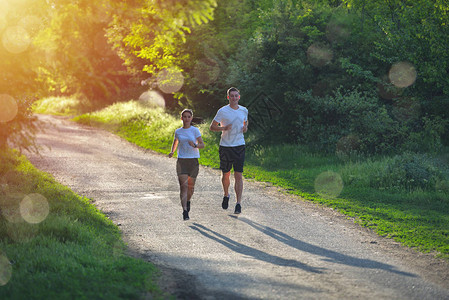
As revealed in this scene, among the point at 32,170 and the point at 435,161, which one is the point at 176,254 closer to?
the point at 32,170

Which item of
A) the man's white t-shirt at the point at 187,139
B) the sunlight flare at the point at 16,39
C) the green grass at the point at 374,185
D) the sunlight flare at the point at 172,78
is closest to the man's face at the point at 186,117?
the man's white t-shirt at the point at 187,139

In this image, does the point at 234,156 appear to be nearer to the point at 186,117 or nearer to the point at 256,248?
the point at 186,117

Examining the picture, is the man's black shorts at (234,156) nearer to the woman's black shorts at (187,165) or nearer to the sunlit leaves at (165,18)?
the woman's black shorts at (187,165)

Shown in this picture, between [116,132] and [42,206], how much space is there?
18673 millimetres

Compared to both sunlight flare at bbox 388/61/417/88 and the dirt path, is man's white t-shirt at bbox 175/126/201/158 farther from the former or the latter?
sunlight flare at bbox 388/61/417/88

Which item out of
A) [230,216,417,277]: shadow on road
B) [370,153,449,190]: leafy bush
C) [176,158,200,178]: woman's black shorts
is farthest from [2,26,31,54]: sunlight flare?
[370,153,449,190]: leafy bush

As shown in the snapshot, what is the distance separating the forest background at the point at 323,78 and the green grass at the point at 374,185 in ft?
0.20

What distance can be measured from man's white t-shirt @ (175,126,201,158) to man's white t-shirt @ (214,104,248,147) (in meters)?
0.60

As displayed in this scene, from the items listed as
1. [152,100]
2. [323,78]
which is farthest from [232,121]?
[152,100]

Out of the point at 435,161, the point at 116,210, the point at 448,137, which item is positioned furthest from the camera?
the point at 448,137

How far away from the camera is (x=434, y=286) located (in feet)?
20.2

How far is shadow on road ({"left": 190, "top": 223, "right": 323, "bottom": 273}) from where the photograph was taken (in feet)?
22.2

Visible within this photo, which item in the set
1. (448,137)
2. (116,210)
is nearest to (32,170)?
(116,210)

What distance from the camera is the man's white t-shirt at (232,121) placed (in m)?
9.59
